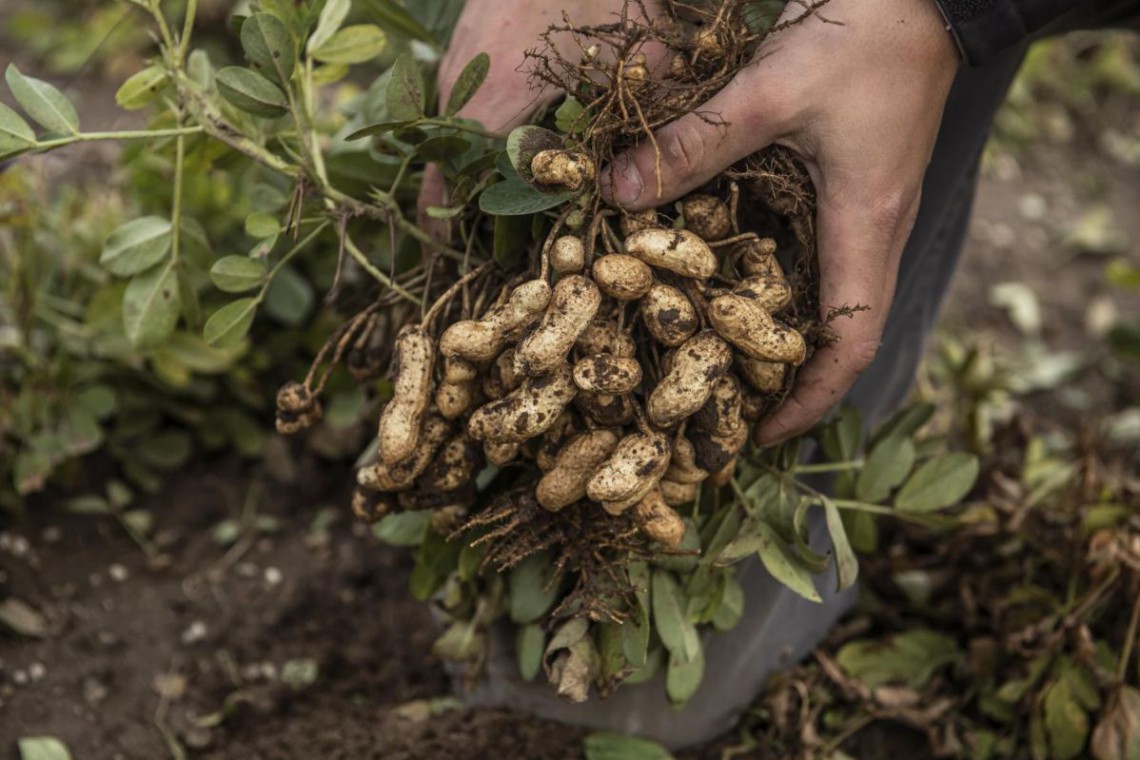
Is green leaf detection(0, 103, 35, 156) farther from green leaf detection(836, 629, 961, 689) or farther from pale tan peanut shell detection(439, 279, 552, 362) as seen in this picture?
green leaf detection(836, 629, 961, 689)

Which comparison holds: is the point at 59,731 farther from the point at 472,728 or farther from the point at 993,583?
the point at 993,583

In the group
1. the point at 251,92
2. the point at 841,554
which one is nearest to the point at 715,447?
the point at 841,554

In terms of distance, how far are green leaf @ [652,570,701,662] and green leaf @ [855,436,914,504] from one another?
0.99 ft

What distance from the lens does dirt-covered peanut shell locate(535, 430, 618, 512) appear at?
1.03m

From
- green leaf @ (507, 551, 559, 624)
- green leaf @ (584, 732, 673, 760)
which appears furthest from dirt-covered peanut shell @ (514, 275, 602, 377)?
green leaf @ (584, 732, 673, 760)

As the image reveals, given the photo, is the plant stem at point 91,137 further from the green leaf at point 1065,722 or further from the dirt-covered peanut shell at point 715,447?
the green leaf at point 1065,722

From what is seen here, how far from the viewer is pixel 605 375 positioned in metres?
0.97

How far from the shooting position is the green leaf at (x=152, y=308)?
1.29 meters

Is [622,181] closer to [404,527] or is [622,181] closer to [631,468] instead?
[631,468]

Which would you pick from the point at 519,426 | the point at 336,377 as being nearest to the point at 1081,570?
the point at 519,426

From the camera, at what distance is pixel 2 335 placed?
67.6 inches

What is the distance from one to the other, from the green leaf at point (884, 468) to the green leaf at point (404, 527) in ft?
1.81

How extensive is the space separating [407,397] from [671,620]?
414mm

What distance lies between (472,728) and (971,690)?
0.71m
